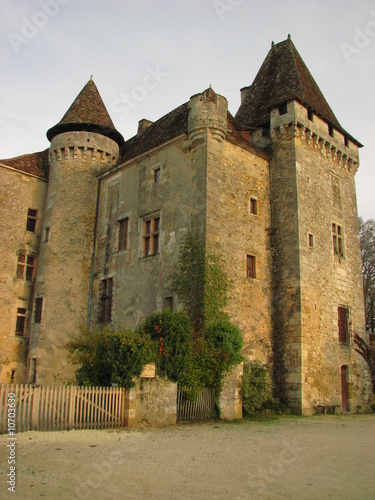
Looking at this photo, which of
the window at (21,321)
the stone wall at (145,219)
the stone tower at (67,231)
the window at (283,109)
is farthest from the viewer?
the window at (21,321)

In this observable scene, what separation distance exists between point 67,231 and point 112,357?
1008 centimetres

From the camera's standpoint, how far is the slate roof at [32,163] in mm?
22000

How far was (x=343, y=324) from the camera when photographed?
759 inches

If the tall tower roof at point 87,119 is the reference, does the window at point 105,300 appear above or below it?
below

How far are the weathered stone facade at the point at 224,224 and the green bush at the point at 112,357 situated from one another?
13.5 feet

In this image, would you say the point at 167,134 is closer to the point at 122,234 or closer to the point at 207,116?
the point at 207,116

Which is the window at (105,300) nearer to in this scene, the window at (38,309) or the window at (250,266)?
the window at (38,309)

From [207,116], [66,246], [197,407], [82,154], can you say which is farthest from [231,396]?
[82,154]

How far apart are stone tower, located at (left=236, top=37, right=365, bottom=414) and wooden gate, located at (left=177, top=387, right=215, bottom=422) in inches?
154

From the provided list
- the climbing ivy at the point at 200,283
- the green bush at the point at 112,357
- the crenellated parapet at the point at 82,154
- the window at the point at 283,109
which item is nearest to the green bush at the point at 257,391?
the climbing ivy at the point at 200,283

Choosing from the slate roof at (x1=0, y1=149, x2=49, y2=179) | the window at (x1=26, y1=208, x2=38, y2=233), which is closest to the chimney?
the slate roof at (x1=0, y1=149, x2=49, y2=179)

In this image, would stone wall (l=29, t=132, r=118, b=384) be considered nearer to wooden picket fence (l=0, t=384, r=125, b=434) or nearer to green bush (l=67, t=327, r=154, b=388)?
green bush (l=67, t=327, r=154, b=388)

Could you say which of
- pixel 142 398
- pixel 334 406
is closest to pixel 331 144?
pixel 334 406

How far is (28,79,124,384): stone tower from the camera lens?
765 inches
